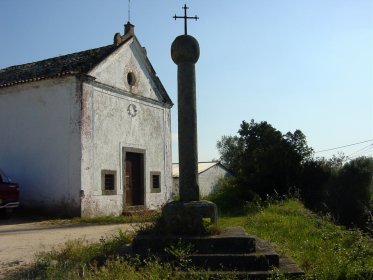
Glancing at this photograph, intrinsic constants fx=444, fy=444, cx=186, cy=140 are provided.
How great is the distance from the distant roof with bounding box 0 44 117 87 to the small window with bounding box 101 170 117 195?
3724mm

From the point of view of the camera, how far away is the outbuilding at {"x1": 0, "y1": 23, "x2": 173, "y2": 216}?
15062 millimetres

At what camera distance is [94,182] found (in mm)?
15398

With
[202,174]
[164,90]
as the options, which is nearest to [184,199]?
[164,90]

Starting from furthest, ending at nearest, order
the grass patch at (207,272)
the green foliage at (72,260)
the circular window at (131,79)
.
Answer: the circular window at (131,79) → the green foliage at (72,260) → the grass patch at (207,272)

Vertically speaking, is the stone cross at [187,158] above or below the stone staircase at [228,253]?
above

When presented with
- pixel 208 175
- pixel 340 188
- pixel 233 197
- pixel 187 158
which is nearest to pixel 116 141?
pixel 233 197

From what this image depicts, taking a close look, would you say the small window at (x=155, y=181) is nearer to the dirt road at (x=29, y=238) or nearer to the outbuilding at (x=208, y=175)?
the dirt road at (x=29, y=238)

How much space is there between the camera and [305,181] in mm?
18875

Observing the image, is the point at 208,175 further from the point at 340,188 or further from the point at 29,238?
the point at 29,238

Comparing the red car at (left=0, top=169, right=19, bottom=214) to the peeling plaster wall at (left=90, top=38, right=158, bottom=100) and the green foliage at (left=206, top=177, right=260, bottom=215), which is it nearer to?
the peeling plaster wall at (left=90, top=38, right=158, bottom=100)

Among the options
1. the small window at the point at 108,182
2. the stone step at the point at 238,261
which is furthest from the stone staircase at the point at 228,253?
the small window at the point at 108,182

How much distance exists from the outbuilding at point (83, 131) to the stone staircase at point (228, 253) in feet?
29.0

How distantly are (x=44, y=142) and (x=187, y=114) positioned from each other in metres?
9.63

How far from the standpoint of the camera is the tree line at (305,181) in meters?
18.5
